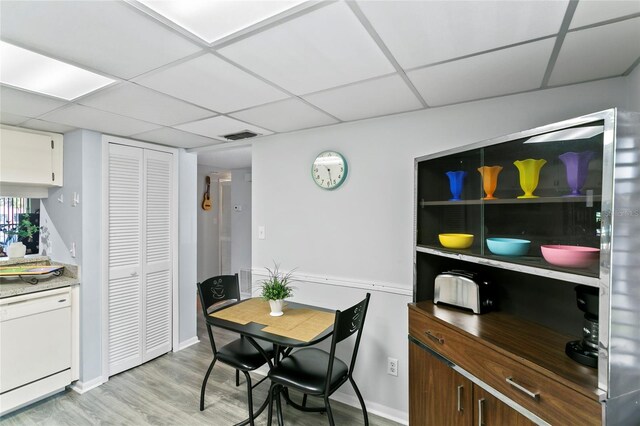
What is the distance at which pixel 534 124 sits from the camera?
1.95 metres

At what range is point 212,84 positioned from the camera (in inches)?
71.1

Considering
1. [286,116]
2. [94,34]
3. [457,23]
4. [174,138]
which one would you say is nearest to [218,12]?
[94,34]

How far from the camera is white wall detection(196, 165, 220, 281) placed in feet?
19.0

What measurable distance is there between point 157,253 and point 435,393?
2996 millimetres

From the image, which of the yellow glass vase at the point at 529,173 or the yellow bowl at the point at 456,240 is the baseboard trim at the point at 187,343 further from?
the yellow glass vase at the point at 529,173

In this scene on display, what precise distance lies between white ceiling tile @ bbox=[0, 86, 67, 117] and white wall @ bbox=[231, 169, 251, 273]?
3.41 m

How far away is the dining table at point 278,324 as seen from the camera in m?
1.92

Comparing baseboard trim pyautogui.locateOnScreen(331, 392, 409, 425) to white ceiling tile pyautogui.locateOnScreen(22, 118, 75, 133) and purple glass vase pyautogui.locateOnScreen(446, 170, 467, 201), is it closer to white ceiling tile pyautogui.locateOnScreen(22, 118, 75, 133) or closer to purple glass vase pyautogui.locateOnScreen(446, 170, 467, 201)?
purple glass vase pyautogui.locateOnScreen(446, 170, 467, 201)

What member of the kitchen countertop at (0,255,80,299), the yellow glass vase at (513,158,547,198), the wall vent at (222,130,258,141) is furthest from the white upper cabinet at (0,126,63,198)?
the yellow glass vase at (513,158,547,198)

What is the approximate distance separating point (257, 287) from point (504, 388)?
2.30 meters

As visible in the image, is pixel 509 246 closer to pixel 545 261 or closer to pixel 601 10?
pixel 545 261

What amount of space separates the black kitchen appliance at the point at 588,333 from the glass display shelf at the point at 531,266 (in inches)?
5.1

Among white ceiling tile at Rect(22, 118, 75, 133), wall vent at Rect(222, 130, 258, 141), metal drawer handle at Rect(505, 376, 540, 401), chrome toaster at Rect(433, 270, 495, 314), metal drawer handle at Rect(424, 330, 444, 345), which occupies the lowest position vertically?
metal drawer handle at Rect(424, 330, 444, 345)

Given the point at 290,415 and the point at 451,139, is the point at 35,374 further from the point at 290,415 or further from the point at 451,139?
the point at 451,139
